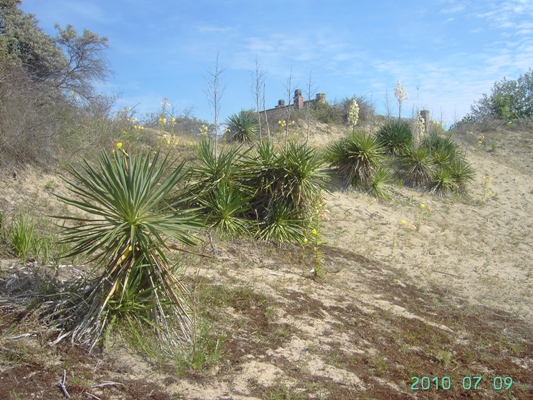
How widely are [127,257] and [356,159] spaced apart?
9341mm

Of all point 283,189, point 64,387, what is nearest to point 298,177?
point 283,189

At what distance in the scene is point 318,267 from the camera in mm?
7938

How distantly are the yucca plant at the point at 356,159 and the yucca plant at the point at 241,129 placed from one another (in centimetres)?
339

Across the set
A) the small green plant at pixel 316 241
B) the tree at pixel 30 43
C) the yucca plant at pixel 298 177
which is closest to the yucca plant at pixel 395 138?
the small green plant at pixel 316 241

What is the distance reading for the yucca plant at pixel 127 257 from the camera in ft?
15.9

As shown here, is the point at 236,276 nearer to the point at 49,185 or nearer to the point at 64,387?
the point at 64,387

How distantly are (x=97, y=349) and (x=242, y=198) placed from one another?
488cm

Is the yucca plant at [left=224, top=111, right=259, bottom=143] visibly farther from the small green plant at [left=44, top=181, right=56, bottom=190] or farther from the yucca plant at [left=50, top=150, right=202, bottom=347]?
the yucca plant at [left=50, top=150, right=202, bottom=347]

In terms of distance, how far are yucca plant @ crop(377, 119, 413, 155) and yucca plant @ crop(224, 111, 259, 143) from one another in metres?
4.01

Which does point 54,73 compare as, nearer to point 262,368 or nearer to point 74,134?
point 74,134

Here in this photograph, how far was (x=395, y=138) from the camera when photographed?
1593cm

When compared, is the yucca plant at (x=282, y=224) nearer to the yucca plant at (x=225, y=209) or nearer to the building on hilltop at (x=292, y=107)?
the yucca plant at (x=225, y=209)

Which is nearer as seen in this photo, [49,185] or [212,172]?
[49,185]

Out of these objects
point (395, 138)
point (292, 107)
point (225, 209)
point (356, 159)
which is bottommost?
point (225, 209)
